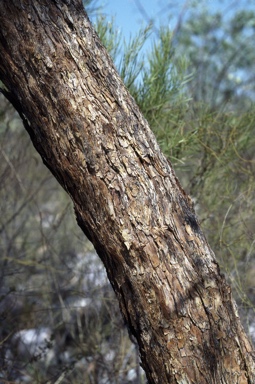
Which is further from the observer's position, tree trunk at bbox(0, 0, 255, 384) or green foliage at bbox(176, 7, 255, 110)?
green foliage at bbox(176, 7, 255, 110)

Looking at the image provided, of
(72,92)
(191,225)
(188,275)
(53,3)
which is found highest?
(53,3)

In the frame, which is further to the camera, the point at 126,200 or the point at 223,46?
the point at 223,46

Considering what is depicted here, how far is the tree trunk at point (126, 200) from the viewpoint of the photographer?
219 centimetres

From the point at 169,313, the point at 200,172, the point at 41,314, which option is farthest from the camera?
the point at 41,314

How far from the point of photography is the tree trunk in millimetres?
2186

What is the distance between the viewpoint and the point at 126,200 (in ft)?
7.20

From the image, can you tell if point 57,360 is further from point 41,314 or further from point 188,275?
point 188,275

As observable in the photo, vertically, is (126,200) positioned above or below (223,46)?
below

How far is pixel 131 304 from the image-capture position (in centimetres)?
223

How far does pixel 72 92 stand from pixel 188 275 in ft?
2.52

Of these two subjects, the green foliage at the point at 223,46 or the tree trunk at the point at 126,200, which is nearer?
the tree trunk at the point at 126,200

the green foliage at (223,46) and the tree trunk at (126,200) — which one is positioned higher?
the green foliage at (223,46)

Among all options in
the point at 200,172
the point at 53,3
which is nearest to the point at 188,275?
the point at 53,3

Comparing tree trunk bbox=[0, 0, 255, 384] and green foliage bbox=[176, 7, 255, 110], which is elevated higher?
green foliage bbox=[176, 7, 255, 110]
